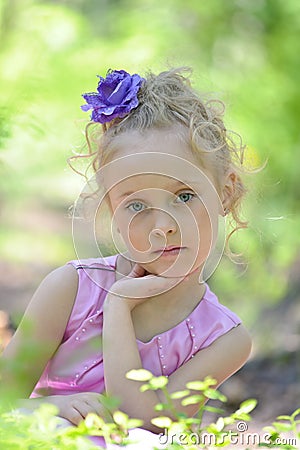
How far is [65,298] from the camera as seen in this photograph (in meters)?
2.19

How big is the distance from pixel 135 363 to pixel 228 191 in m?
Answer: 0.53

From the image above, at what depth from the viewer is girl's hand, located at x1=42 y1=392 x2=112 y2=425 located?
6.54 ft

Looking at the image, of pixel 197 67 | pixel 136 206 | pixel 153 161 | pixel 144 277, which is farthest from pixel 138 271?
pixel 197 67

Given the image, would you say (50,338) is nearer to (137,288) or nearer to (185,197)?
(137,288)

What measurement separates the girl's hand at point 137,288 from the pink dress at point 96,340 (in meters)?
0.10

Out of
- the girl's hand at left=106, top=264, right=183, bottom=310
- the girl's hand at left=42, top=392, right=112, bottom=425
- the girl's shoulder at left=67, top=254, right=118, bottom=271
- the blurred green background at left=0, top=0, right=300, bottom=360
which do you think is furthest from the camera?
the blurred green background at left=0, top=0, right=300, bottom=360

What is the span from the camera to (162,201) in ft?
6.70

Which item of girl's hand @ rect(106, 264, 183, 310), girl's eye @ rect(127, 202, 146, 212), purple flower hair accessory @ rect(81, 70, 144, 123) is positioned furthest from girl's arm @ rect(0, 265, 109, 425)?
purple flower hair accessory @ rect(81, 70, 144, 123)

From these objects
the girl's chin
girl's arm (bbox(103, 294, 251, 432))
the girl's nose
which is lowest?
girl's arm (bbox(103, 294, 251, 432))

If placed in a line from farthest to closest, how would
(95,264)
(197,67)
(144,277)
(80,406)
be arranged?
1. (197,67)
2. (95,264)
3. (144,277)
4. (80,406)

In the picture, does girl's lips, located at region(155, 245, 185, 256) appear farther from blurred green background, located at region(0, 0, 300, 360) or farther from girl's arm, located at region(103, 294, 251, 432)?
blurred green background, located at region(0, 0, 300, 360)

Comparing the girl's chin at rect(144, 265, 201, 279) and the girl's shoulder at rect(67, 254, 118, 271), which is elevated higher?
the girl's shoulder at rect(67, 254, 118, 271)

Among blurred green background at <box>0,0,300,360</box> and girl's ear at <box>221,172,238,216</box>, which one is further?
blurred green background at <box>0,0,300,360</box>

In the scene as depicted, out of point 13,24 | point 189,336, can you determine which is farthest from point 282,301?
point 189,336
